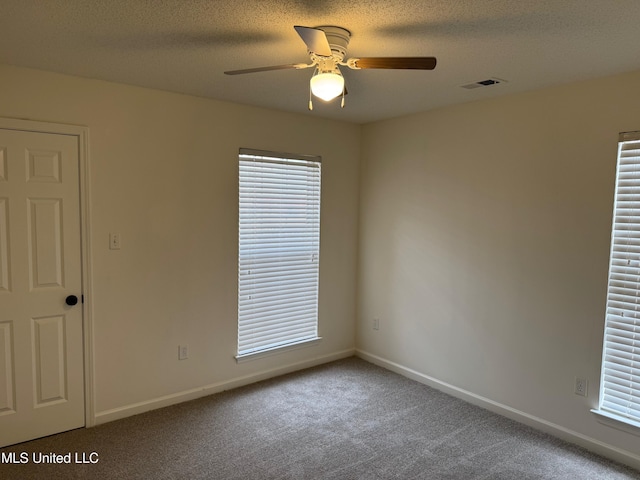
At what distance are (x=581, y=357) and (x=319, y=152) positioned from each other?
2807 mm

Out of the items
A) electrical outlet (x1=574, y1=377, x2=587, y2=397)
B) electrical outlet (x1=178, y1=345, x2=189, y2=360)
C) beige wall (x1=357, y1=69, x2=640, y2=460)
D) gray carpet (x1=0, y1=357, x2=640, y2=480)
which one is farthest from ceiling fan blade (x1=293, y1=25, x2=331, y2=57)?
electrical outlet (x1=574, y1=377, x2=587, y2=397)

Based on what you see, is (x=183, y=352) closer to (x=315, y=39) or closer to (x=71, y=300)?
(x=71, y=300)

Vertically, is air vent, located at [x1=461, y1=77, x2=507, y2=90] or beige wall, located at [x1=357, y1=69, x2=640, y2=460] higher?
air vent, located at [x1=461, y1=77, x2=507, y2=90]

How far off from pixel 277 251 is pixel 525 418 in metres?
2.47

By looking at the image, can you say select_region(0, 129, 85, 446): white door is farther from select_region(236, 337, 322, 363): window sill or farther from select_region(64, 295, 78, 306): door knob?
select_region(236, 337, 322, 363): window sill

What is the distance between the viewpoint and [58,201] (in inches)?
116

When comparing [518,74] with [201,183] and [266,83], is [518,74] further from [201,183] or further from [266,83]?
[201,183]

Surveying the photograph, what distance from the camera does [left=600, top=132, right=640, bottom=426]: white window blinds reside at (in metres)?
2.71

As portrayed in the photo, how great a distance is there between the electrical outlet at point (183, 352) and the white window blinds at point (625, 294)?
10.3ft

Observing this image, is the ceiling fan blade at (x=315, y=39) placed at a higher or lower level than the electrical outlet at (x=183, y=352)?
higher

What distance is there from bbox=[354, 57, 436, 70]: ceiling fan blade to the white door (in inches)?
84.4

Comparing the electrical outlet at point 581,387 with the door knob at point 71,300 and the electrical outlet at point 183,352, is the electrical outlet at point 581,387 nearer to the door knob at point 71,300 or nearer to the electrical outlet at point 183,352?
the electrical outlet at point 183,352

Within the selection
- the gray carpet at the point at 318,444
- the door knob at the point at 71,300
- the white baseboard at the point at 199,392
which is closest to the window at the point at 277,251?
the white baseboard at the point at 199,392

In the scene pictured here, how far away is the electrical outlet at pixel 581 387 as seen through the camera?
295 centimetres
